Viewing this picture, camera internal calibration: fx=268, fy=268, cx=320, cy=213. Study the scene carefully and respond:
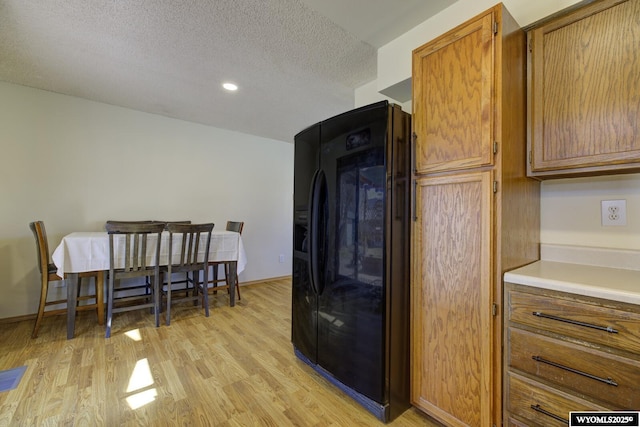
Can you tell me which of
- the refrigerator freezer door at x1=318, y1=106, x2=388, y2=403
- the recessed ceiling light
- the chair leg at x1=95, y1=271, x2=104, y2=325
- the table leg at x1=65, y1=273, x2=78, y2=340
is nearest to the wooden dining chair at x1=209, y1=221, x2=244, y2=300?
the chair leg at x1=95, y1=271, x2=104, y2=325

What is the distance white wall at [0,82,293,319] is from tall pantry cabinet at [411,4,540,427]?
10.9 feet

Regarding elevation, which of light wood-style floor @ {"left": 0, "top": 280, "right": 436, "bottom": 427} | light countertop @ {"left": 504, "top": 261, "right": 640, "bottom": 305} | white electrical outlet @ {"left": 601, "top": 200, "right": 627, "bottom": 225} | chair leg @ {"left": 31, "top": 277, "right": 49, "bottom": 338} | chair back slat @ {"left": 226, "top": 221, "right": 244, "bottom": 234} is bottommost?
light wood-style floor @ {"left": 0, "top": 280, "right": 436, "bottom": 427}

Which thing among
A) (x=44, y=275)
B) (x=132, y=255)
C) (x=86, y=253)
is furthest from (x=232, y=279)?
(x=44, y=275)

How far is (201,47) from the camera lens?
6.86 ft

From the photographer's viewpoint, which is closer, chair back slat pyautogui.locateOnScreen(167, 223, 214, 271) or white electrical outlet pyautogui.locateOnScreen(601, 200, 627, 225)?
white electrical outlet pyautogui.locateOnScreen(601, 200, 627, 225)

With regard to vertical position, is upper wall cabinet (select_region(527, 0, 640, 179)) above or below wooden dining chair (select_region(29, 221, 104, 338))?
above

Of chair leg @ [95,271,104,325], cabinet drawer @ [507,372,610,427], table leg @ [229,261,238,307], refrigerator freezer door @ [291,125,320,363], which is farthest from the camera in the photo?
table leg @ [229,261,238,307]

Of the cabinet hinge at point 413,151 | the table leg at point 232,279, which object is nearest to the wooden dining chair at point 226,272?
the table leg at point 232,279

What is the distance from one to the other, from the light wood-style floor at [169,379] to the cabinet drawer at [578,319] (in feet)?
2.85

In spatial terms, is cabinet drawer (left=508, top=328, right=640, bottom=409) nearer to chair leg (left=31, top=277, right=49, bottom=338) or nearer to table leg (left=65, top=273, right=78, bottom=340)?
table leg (left=65, top=273, right=78, bottom=340)

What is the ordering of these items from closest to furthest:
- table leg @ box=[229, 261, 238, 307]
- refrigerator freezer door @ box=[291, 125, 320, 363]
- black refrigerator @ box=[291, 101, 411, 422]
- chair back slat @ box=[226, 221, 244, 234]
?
black refrigerator @ box=[291, 101, 411, 422] < refrigerator freezer door @ box=[291, 125, 320, 363] < table leg @ box=[229, 261, 238, 307] < chair back slat @ box=[226, 221, 244, 234]

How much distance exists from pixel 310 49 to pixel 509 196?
5.85 feet

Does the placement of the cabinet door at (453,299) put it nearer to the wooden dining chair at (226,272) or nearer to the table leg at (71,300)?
the wooden dining chair at (226,272)

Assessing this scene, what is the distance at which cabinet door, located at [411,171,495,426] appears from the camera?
1219 millimetres
